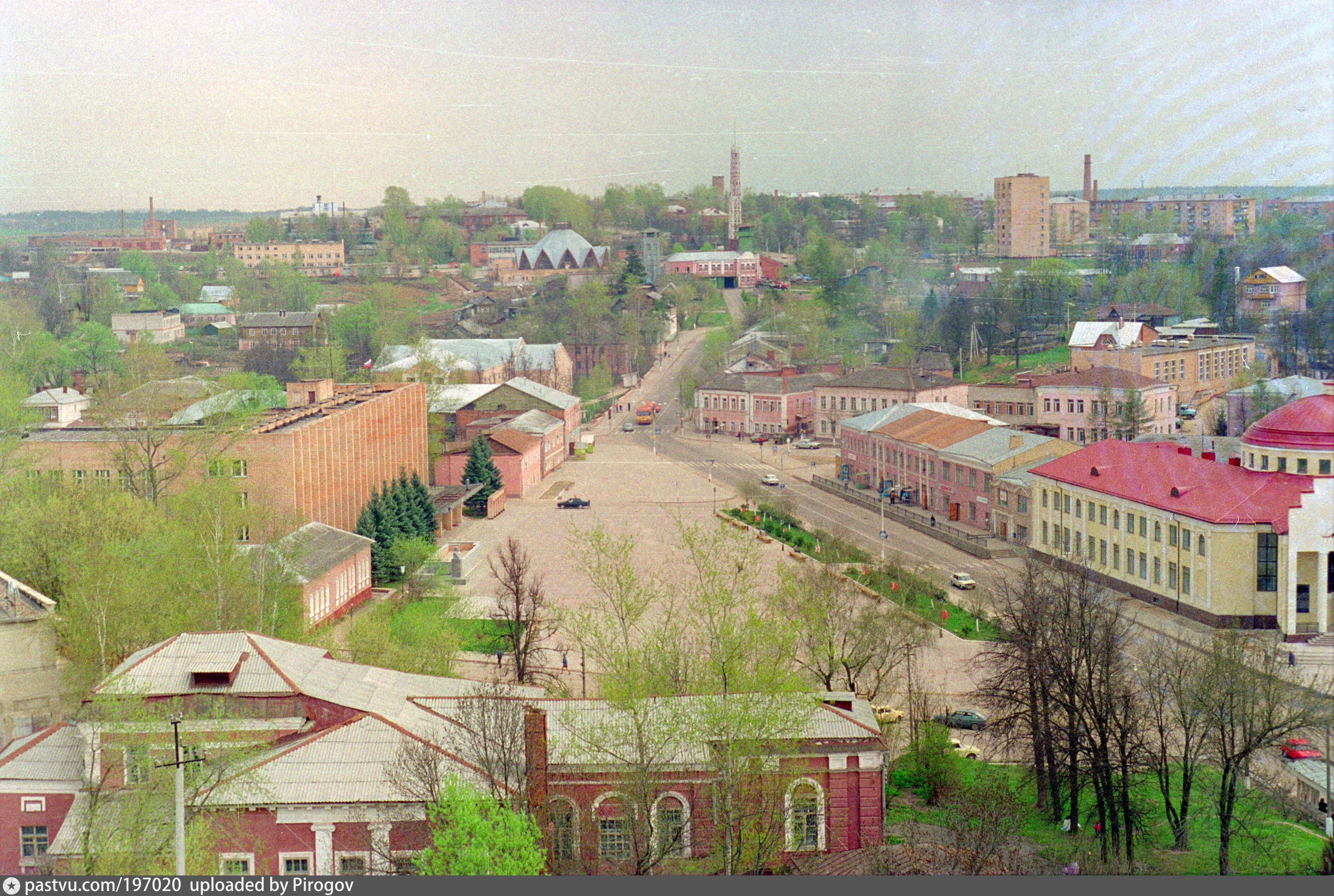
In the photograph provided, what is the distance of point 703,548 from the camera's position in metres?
7.41

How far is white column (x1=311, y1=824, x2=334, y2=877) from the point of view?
5.07 metres

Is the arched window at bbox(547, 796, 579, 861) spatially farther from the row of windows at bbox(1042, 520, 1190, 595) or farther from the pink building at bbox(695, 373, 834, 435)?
the pink building at bbox(695, 373, 834, 435)

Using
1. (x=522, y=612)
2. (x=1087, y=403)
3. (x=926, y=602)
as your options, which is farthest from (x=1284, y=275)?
(x=522, y=612)

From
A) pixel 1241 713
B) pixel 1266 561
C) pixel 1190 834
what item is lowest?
pixel 1190 834

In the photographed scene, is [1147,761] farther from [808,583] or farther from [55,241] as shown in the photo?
[55,241]

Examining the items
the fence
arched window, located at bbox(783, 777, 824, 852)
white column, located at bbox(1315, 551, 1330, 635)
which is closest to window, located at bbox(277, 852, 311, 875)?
arched window, located at bbox(783, 777, 824, 852)

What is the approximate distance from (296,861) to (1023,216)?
21.3 feet

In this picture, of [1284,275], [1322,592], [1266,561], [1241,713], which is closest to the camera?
[1241,713]

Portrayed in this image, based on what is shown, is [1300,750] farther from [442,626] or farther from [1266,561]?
[442,626]

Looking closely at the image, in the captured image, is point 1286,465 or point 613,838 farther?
point 1286,465

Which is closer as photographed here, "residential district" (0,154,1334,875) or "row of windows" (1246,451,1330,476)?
"residential district" (0,154,1334,875)

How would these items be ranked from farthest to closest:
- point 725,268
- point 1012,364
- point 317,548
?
point 725,268 < point 1012,364 < point 317,548

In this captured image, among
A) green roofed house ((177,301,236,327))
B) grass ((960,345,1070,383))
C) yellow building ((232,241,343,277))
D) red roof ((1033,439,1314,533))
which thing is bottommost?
red roof ((1033,439,1314,533))

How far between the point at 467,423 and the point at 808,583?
9.07 feet
